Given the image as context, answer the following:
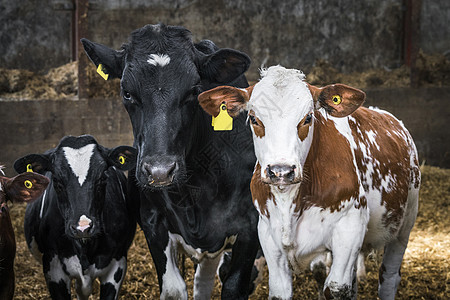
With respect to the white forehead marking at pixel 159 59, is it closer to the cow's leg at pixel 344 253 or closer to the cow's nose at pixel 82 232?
the cow's nose at pixel 82 232

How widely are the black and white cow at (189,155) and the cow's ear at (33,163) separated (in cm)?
69

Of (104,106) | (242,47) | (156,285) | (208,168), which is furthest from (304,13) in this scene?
Result: (208,168)

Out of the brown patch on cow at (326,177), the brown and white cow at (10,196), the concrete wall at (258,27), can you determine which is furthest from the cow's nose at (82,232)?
the concrete wall at (258,27)

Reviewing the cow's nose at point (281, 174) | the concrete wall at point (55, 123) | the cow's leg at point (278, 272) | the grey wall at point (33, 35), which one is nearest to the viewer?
the cow's nose at point (281, 174)

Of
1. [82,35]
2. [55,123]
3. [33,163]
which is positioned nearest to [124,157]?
[33,163]

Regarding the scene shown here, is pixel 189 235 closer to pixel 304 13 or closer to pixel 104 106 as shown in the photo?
pixel 104 106

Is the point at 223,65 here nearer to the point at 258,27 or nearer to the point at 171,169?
the point at 171,169

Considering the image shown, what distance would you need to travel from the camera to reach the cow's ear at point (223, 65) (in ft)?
13.4

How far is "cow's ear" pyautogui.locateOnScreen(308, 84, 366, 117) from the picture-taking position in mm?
3658

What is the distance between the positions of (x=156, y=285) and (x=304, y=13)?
574cm

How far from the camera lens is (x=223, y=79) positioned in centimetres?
420

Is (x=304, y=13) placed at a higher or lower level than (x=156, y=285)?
higher

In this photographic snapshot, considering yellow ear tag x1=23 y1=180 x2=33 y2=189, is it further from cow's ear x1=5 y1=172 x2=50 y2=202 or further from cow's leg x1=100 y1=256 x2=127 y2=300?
cow's leg x1=100 y1=256 x2=127 y2=300

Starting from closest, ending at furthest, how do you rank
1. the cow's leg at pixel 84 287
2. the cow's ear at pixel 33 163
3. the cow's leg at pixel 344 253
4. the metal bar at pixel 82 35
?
the cow's leg at pixel 344 253 < the cow's ear at pixel 33 163 < the cow's leg at pixel 84 287 < the metal bar at pixel 82 35
